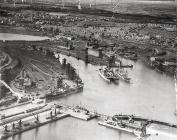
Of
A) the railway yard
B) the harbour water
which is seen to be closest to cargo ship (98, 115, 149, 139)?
the railway yard

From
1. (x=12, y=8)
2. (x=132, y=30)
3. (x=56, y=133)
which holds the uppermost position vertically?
(x=12, y=8)

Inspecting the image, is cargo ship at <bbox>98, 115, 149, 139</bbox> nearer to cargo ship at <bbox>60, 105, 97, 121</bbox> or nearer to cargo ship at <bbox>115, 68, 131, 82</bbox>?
cargo ship at <bbox>60, 105, 97, 121</bbox>

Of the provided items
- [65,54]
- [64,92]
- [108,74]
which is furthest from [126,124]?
[65,54]

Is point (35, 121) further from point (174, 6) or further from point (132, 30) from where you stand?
point (132, 30)

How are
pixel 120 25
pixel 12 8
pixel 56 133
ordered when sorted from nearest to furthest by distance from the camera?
pixel 56 133 → pixel 12 8 → pixel 120 25

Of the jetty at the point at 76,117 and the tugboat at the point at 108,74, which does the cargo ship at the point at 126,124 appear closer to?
the jetty at the point at 76,117

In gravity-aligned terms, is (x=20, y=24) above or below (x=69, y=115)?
above

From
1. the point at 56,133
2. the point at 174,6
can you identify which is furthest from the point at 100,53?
the point at 56,133

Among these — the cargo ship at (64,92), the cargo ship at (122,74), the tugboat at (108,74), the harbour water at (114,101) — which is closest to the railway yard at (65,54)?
the cargo ship at (64,92)
